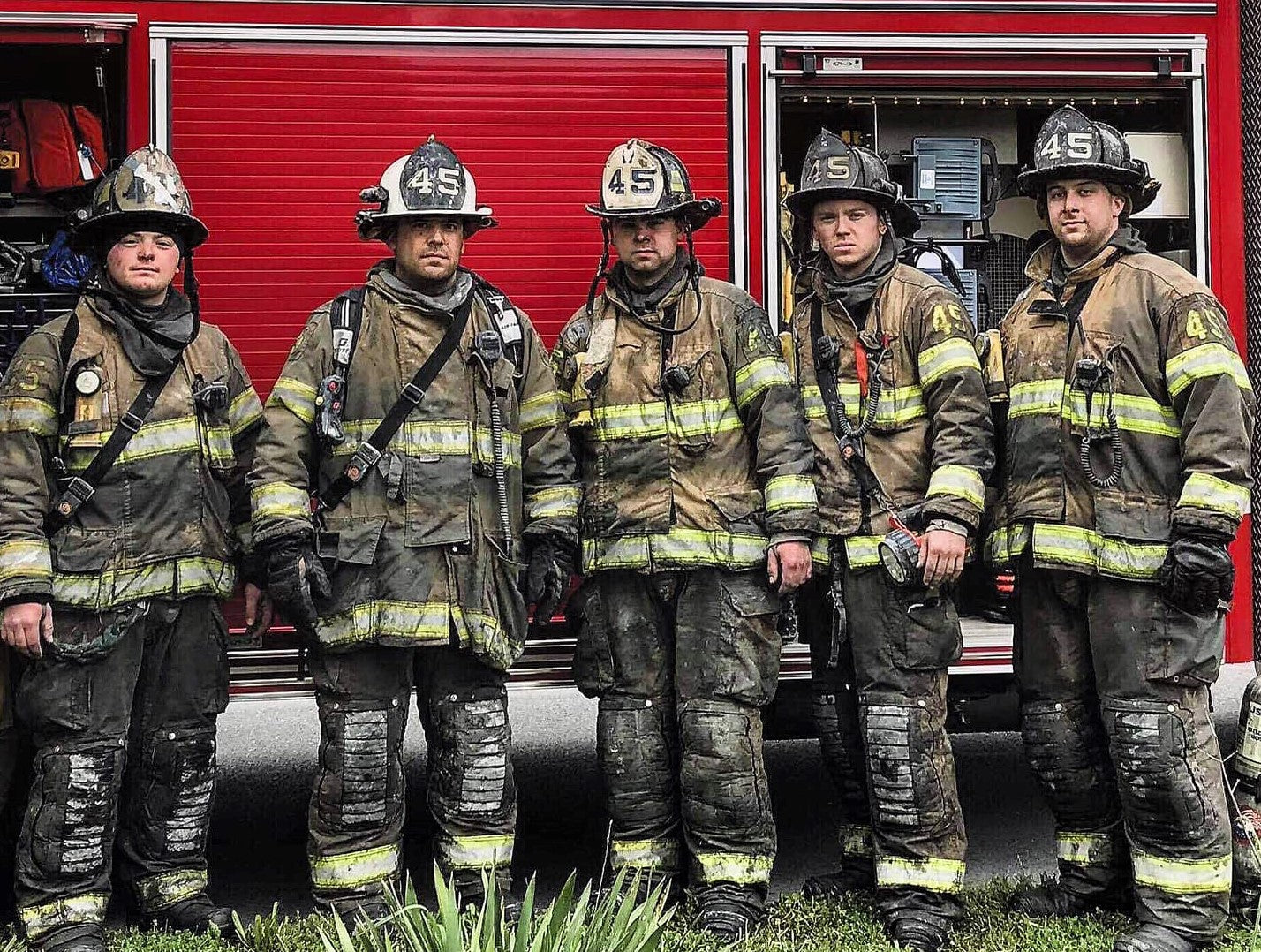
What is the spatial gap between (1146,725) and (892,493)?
3.11 ft

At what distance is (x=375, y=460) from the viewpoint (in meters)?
4.11

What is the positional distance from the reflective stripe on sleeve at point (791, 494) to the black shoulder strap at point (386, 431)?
1027 millimetres

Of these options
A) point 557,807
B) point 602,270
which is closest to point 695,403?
point 602,270

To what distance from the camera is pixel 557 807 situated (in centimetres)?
592

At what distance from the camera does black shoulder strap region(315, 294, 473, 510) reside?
4.10 meters

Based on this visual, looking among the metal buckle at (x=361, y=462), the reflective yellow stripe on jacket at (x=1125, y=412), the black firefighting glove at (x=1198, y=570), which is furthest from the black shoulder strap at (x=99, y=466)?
the black firefighting glove at (x=1198, y=570)

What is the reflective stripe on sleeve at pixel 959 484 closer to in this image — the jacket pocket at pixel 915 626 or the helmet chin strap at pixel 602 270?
→ the jacket pocket at pixel 915 626

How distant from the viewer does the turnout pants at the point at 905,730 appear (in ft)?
13.8

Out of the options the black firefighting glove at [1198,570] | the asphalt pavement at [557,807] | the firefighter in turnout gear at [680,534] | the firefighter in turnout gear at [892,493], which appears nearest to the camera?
the black firefighting glove at [1198,570]

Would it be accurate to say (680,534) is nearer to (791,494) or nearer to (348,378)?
(791,494)

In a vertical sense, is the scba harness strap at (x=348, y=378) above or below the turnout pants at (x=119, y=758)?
above

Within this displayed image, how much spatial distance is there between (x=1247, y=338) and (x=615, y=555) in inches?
102

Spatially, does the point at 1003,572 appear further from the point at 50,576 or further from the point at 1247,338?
the point at 50,576

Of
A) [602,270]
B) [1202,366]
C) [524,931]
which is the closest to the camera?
[524,931]
